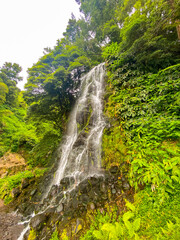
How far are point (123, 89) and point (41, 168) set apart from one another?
7968mm

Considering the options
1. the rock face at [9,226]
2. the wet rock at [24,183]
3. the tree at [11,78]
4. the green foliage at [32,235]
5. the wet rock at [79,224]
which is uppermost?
the tree at [11,78]

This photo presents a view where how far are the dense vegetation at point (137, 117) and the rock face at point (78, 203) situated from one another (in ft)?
1.32

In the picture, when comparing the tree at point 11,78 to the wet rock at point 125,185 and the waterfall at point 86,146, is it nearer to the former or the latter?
the waterfall at point 86,146

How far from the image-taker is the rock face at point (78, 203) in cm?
318

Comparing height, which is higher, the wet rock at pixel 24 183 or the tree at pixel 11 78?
the tree at pixel 11 78

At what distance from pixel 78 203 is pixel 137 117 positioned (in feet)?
A: 14.1

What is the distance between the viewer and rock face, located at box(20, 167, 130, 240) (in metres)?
3.18

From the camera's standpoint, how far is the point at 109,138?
504cm

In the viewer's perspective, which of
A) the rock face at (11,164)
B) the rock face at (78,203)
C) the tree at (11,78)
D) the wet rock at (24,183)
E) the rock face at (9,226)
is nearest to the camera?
the rock face at (78,203)

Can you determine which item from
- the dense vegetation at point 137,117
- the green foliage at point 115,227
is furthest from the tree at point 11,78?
the green foliage at point 115,227

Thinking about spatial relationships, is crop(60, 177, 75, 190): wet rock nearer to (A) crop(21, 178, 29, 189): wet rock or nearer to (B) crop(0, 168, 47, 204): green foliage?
(B) crop(0, 168, 47, 204): green foliage

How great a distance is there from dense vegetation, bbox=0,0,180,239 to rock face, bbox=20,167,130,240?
0.40 metres

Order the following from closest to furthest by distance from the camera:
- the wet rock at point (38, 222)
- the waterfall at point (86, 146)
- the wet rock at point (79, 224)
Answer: the wet rock at point (79, 224), the wet rock at point (38, 222), the waterfall at point (86, 146)

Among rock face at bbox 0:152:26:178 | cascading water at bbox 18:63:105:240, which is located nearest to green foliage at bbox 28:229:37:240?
cascading water at bbox 18:63:105:240
